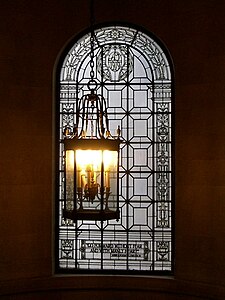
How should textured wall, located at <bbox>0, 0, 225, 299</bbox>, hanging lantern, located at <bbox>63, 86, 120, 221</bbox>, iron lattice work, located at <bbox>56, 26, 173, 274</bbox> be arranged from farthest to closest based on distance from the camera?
iron lattice work, located at <bbox>56, 26, 173, 274</bbox> < textured wall, located at <bbox>0, 0, 225, 299</bbox> < hanging lantern, located at <bbox>63, 86, 120, 221</bbox>

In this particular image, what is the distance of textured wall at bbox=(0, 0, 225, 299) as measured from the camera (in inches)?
227

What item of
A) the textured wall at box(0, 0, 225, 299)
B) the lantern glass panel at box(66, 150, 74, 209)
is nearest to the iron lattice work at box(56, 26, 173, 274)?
the textured wall at box(0, 0, 225, 299)

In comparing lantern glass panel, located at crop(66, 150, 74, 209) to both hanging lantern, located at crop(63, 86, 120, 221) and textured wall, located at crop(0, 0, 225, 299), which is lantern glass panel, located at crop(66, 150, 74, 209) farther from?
textured wall, located at crop(0, 0, 225, 299)

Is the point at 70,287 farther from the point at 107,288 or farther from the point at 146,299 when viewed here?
the point at 146,299

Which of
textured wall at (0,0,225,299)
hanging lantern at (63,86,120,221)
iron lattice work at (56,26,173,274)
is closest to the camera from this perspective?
hanging lantern at (63,86,120,221)

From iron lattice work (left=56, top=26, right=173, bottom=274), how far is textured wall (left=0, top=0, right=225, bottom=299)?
0.23m

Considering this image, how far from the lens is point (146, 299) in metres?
5.88
